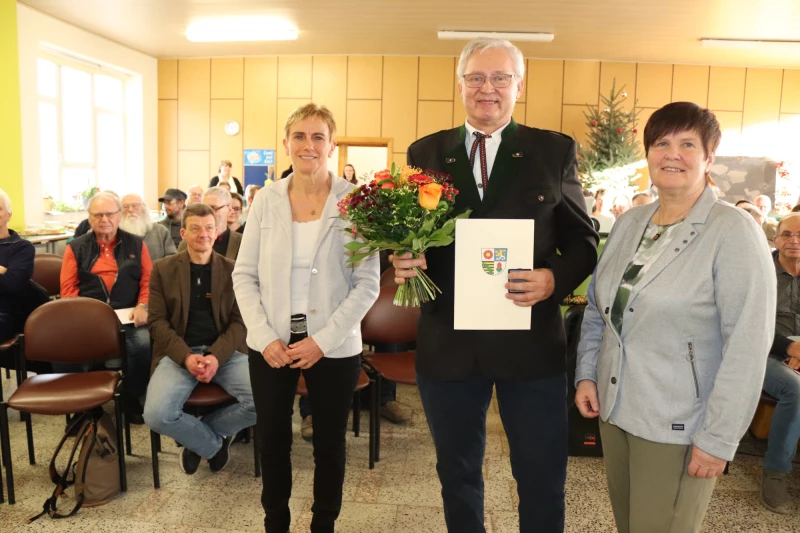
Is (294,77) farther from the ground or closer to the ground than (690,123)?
farther from the ground

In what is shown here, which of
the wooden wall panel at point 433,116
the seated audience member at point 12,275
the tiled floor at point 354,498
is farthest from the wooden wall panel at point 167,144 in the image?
the tiled floor at point 354,498

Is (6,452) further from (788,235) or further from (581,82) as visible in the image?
(581,82)

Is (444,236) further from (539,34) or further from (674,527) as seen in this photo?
(539,34)

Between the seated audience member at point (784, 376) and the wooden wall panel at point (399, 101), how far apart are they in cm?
814

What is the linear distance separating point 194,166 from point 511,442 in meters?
10.9

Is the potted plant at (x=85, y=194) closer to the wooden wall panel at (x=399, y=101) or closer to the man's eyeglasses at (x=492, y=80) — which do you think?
the wooden wall panel at (x=399, y=101)

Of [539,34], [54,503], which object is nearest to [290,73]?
[539,34]

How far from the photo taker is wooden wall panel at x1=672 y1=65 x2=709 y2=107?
35.4ft

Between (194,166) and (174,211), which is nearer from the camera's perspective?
(174,211)

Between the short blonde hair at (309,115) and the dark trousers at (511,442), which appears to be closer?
the dark trousers at (511,442)

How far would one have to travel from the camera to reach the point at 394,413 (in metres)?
4.01

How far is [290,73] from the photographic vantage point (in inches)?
437

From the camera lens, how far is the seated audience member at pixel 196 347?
299cm

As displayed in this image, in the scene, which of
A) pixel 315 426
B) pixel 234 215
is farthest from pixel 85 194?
pixel 315 426
